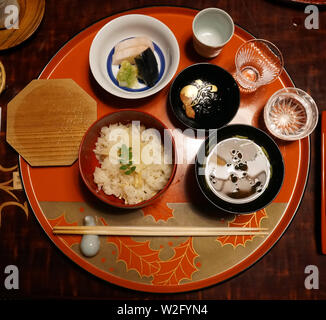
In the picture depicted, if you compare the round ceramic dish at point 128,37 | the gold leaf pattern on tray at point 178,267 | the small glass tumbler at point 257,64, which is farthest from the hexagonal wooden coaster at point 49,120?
the small glass tumbler at point 257,64

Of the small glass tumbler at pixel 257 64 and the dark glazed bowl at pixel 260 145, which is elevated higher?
the small glass tumbler at pixel 257 64

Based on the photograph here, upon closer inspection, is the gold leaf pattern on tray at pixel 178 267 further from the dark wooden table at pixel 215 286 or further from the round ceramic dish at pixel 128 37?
the round ceramic dish at pixel 128 37

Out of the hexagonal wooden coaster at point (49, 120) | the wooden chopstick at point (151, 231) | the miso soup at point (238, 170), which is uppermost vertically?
the hexagonal wooden coaster at point (49, 120)

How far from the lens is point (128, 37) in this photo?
1941 millimetres

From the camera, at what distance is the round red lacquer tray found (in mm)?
1727

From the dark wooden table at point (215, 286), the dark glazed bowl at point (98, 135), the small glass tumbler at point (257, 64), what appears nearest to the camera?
the dark glazed bowl at point (98, 135)

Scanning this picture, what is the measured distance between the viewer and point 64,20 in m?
2.02

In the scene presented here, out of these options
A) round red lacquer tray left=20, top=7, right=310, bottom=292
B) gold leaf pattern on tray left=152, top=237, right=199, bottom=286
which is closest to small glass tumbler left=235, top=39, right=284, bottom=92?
round red lacquer tray left=20, top=7, right=310, bottom=292

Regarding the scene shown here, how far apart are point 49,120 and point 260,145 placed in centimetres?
137

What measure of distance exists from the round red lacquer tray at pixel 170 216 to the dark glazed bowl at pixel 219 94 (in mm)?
74

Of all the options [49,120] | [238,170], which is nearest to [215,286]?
[238,170]

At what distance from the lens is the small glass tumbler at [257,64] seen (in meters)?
1.88
